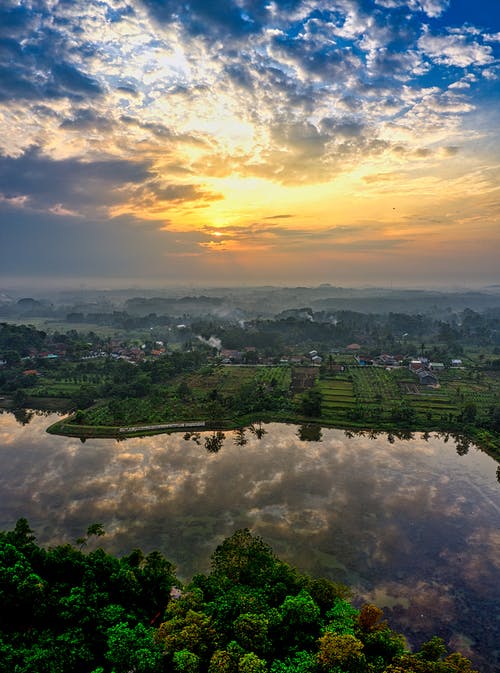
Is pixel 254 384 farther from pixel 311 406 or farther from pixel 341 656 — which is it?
pixel 341 656

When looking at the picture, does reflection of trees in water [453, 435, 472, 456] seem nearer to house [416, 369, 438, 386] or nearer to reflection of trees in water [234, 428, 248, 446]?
house [416, 369, 438, 386]

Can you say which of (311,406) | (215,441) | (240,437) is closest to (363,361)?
(311,406)

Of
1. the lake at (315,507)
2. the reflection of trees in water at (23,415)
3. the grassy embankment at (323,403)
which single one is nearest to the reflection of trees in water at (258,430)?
the grassy embankment at (323,403)

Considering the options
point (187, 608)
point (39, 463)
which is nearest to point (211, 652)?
point (187, 608)

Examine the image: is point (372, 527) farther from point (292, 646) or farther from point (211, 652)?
point (211, 652)

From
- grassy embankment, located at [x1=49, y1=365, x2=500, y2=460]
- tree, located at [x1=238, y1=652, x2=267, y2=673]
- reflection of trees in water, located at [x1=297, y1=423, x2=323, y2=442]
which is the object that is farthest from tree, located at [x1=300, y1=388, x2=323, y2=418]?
tree, located at [x1=238, y1=652, x2=267, y2=673]
